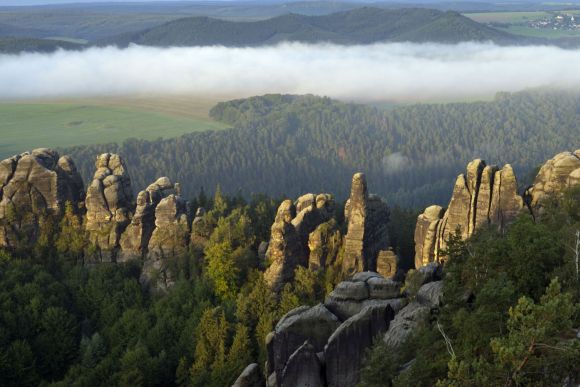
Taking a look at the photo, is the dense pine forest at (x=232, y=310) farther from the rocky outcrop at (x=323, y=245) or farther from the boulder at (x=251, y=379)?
the boulder at (x=251, y=379)

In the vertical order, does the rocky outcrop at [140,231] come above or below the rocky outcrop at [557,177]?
below

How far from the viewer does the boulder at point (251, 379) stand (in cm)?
4569

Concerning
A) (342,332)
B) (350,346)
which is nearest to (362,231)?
(342,332)

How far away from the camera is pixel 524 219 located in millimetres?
43812

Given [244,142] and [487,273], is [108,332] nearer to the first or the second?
[487,273]

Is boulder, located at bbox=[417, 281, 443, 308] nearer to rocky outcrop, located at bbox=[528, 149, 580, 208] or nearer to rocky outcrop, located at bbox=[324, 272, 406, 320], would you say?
rocky outcrop, located at bbox=[324, 272, 406, 320]

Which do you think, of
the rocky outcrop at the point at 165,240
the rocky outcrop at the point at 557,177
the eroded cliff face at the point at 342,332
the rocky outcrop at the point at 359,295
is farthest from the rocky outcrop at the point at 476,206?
the rocky outcrop at the point at 165,240

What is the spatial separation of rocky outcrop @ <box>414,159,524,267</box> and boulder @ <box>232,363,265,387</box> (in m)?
23.6

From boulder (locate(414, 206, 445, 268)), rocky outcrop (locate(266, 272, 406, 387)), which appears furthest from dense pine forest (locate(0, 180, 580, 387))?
boulder (locate(414, 206, 445, 268))

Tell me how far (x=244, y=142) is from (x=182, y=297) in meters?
131

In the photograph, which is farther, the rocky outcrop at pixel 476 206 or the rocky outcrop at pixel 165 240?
the rocky outcrop at pixel 165 240

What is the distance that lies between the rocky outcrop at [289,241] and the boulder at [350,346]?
26.2 meters

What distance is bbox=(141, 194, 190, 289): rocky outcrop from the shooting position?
74438 mm

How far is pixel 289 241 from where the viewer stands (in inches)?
2685
